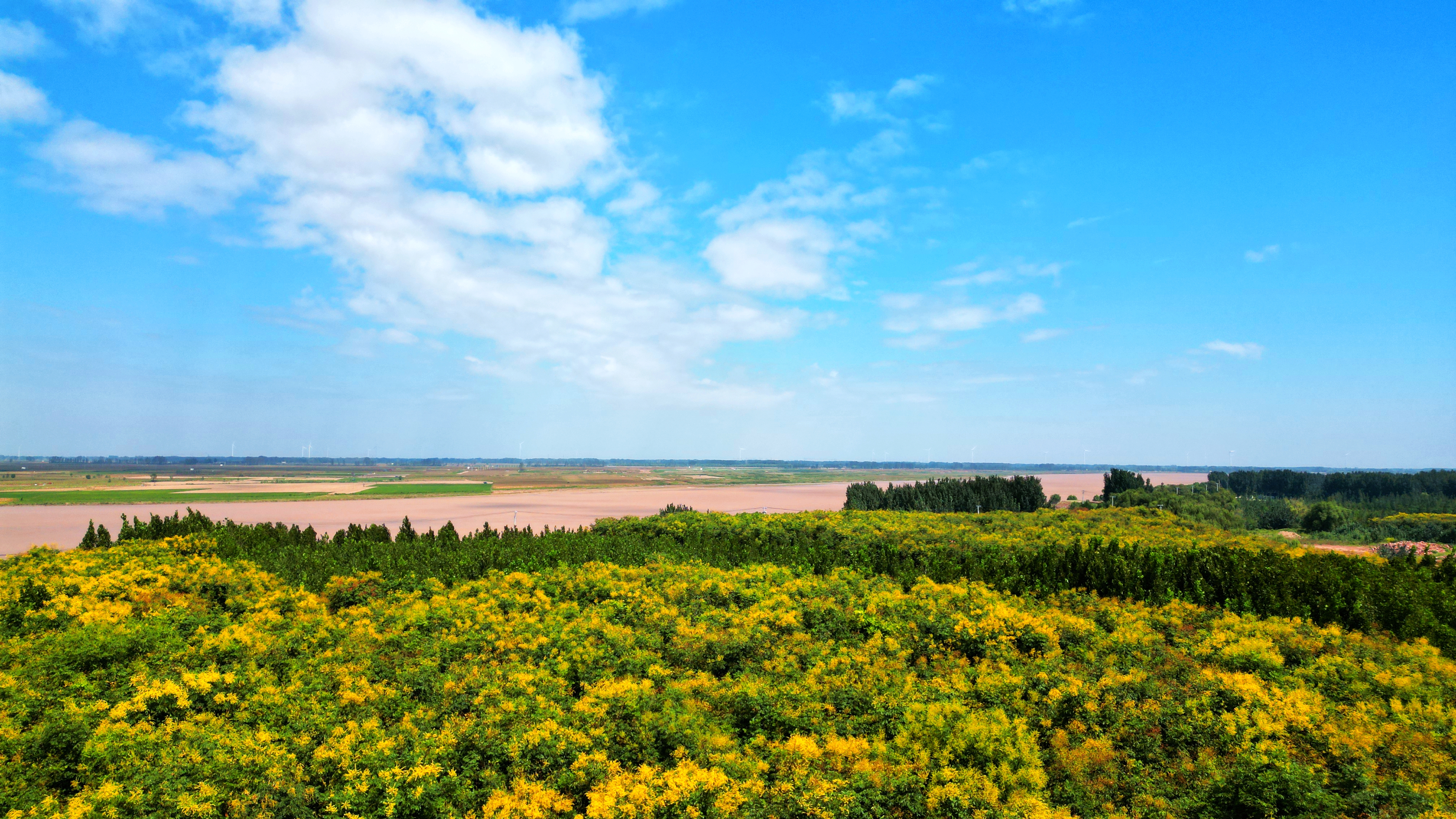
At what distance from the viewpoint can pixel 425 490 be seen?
75.3 m

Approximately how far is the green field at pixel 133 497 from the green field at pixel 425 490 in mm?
5521

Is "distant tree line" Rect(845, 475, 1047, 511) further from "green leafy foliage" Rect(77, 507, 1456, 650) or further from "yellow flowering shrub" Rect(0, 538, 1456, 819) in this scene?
"yellow flowering shrub" Rect(0, 538, 1456, 819)

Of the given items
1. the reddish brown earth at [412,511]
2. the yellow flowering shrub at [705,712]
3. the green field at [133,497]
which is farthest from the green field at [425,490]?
the yellow flowering shrub at [705,712]

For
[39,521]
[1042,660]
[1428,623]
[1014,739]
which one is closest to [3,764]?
[1014,739]

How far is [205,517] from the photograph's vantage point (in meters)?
19.0

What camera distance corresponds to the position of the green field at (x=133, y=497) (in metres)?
52.4

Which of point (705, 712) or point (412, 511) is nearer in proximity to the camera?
point (705, 712)

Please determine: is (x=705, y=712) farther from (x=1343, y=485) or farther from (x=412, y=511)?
(x=1343, y=485)

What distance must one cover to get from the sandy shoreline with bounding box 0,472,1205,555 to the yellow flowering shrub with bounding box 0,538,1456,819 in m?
21.0

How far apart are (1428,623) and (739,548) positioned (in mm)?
12443

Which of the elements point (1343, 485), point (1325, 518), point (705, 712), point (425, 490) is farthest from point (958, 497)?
point (425, 490)

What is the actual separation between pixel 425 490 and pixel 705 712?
253ft

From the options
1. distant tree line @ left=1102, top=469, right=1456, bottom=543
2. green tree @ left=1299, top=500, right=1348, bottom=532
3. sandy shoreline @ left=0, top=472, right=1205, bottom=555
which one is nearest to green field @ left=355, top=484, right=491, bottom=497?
sandy shoreline @ left=0, top=472, right=1205, bottom=555

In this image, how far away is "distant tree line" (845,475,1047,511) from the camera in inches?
1367
